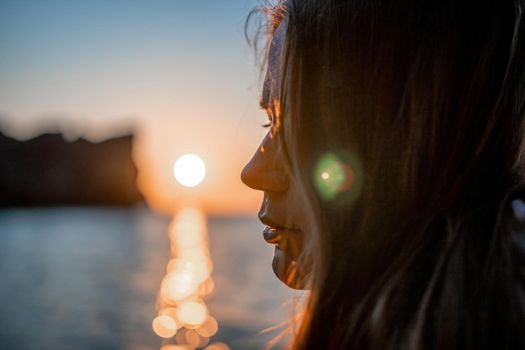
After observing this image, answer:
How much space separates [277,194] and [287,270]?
0.57 feet

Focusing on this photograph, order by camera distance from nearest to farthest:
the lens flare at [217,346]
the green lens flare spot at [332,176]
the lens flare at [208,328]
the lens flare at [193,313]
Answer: the green lens flare spot at [332,176] < the lens flare at [217,346] < the lens flare at [208,328] < the lens flare at [193,313]

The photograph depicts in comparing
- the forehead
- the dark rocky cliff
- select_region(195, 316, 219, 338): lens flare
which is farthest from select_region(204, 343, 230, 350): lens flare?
the dark rocky cliff

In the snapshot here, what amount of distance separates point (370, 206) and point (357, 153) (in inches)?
3.8

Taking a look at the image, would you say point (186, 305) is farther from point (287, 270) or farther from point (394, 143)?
point (394, 143)

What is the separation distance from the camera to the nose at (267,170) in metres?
1.21

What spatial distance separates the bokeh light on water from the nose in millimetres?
20393

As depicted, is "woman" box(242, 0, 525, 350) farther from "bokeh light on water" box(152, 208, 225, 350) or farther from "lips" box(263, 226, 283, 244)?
"bokeh light on water" box(152, 208, 225, 350)

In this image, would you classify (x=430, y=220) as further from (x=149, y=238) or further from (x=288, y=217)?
(x=149, y=238)

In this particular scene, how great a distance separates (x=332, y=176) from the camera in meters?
1.01

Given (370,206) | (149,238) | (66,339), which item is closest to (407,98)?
(370,206)

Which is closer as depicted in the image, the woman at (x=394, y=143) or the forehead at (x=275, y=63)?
the woman at (x=394, y=143)

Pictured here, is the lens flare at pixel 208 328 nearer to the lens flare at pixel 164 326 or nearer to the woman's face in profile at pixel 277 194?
the lens flare at pixel 164 326

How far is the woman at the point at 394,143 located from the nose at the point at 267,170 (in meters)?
0.12

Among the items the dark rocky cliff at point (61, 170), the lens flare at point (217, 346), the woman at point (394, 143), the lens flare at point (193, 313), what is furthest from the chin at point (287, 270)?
the dark rocky cliff at point (61, 170)
